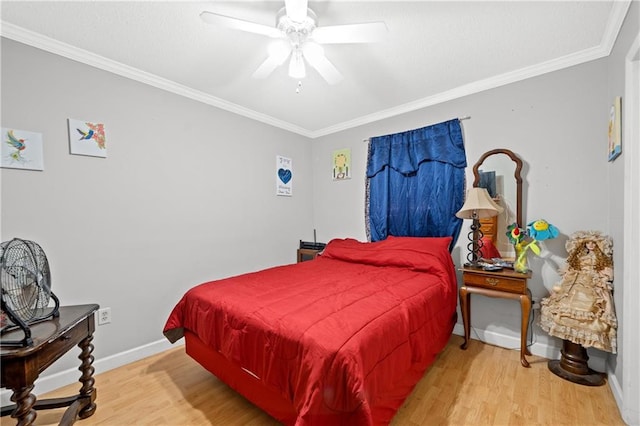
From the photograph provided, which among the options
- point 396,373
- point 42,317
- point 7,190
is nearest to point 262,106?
point 7,190

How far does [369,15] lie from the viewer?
1.66 m

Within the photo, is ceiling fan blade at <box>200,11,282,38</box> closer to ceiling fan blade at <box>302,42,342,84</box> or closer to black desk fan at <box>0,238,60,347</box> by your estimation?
ceiling fan blade at <box>302,42,342,84</box>

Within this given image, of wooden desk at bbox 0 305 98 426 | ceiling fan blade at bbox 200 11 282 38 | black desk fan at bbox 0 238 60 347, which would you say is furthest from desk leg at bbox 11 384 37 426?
ceiling fan blade at bbox 200 11 282 38

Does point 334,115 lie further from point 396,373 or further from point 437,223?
point 396,373

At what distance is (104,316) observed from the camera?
2.11 meters

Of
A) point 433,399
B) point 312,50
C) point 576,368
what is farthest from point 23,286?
point 576,368

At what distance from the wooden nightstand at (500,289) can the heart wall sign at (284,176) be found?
2.22 metres

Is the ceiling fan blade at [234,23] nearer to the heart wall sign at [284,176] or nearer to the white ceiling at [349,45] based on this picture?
the white ceiling at [349,45]

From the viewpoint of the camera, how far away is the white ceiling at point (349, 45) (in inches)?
63.2

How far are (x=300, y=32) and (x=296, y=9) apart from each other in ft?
0.58

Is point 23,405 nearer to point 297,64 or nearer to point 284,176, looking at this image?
point 297,64

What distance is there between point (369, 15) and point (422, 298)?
1786mm

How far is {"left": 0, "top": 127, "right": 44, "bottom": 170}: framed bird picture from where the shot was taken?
5.71 feet

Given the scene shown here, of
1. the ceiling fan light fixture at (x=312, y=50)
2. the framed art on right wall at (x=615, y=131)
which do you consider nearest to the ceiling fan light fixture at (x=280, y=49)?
Answer: the ceiling fan light fixture at (x=312, y=50)
